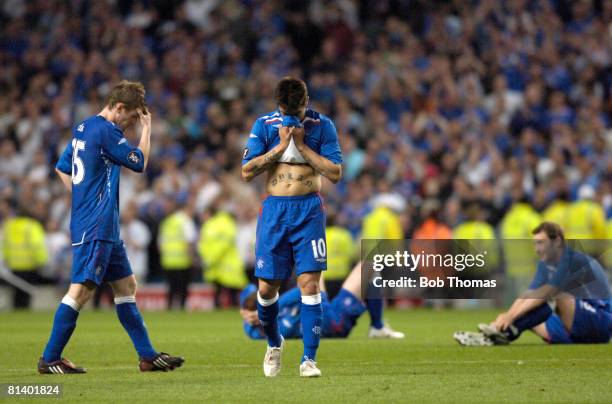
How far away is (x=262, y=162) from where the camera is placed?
8.80m

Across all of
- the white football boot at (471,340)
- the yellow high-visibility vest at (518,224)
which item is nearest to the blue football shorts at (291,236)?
the white football boot at (471,340)

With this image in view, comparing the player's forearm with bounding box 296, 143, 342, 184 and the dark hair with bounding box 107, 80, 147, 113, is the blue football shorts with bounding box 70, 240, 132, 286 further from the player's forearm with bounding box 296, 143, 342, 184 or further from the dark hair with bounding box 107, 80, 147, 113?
the player's forearm with bounding box 296, 143, 342, 184

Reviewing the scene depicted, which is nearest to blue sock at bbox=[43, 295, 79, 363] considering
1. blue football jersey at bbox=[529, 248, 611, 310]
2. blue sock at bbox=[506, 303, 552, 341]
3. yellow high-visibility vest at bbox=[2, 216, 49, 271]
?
blue sock at bbox=[506, 303, 552, 341]

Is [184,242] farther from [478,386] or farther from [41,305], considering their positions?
[478,386]

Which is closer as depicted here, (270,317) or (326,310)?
(270,317)

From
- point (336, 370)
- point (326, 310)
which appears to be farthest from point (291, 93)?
point (326, 310)

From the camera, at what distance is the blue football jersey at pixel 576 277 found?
11.5 meters

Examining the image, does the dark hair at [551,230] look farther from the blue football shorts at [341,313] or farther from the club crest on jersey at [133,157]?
the club crest on jersey at [133,157]

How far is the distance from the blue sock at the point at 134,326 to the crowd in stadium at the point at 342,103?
36.9ft

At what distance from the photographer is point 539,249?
11578mm

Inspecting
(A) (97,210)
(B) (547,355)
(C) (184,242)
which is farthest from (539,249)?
(C) (184,242)

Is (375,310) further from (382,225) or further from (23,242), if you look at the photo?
(23,242)

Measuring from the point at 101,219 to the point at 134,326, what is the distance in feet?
2.99

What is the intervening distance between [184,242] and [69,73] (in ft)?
18.2
